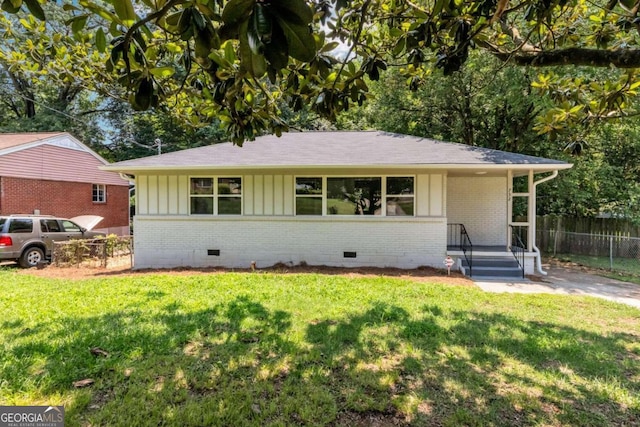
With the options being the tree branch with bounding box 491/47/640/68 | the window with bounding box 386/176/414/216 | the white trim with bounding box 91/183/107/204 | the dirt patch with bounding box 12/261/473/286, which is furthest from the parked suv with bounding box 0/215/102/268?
the tree branch with bounding box 491/47/640/68

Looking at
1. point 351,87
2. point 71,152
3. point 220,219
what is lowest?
point 220,219

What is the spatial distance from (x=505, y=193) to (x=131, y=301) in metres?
10.9

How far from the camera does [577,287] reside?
25.3 ft

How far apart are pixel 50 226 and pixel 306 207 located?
8763mm

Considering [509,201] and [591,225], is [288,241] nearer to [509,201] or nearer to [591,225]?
[509,201]

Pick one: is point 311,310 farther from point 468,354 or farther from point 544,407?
point 544,407

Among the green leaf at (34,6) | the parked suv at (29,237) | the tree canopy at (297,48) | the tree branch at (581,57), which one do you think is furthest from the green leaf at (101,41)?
the parked suv at (29,237)

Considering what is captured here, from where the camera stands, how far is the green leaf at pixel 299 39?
114 centimetres

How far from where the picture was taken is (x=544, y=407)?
9.03 ft

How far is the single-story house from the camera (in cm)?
937

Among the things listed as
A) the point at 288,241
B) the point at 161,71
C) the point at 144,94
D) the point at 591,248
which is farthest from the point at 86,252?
the point at 591,248

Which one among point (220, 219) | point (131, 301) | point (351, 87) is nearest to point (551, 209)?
point (220, 219)

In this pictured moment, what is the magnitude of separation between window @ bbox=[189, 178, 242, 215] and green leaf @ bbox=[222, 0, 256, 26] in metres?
9.20

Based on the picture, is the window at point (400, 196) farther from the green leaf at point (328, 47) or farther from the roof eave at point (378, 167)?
the green leaf at point (328, 47)
